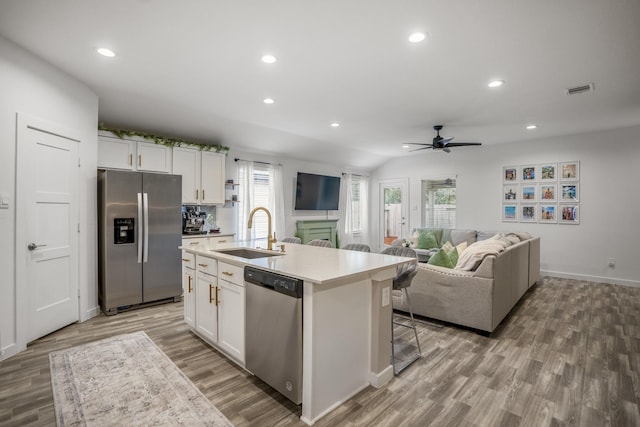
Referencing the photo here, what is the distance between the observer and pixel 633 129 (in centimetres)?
514

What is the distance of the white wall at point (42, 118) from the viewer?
2.58 meters

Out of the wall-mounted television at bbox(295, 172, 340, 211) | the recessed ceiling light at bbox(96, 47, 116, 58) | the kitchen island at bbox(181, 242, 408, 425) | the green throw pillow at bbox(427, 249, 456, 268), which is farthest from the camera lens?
the wall-mounted television at bbox(295, 172, 340, 211)

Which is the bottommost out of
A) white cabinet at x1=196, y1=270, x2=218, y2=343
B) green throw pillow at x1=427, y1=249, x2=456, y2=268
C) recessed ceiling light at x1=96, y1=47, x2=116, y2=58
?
white cabinet at x1=196, y1=270, x2=218, y2=343

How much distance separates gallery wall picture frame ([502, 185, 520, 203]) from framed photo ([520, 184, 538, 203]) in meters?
0.09

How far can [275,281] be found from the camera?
2.03m

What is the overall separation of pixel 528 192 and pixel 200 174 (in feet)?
20.2

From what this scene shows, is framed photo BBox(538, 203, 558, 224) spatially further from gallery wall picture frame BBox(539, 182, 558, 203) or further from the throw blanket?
the throw blanket

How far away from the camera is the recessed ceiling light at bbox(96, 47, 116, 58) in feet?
8.75

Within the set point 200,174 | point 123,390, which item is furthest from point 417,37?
point 200,174

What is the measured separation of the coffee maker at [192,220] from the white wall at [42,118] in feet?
4.52

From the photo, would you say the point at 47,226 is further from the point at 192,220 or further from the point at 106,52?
the point at 192,220

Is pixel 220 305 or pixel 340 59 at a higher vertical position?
pixel 340 59

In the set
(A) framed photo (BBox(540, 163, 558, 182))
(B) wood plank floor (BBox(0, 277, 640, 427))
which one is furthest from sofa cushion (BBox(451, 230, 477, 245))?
(B) wood plank floor (BBox(0, 277, 640, 427))

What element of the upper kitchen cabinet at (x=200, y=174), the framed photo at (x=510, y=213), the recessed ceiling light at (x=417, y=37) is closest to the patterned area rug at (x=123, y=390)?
the upper kitchen cabinet at (x=200, y=174)
